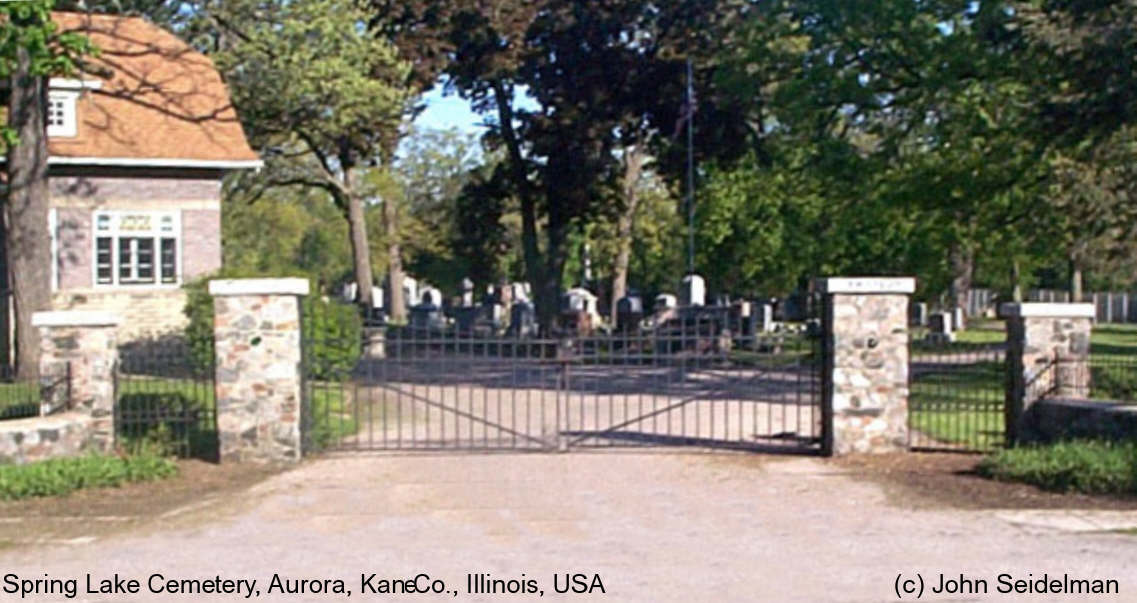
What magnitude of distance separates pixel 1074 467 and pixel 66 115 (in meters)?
24.3

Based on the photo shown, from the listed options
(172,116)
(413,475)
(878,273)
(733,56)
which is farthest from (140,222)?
(878,273)

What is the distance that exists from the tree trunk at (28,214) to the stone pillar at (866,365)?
15.7m

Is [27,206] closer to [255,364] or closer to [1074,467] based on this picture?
[255,364]

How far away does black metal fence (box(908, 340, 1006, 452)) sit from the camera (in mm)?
16906

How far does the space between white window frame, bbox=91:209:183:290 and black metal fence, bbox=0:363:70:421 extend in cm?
1071

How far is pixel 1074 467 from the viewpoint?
43.8 ft

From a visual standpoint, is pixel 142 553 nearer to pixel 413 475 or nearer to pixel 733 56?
pixel 413 475

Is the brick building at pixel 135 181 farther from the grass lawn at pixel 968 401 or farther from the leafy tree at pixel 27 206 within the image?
the grass lawn at pixel 968 401

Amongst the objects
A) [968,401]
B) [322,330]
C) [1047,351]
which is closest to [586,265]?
[322,330]

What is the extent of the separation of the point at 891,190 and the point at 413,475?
1585 centimetres

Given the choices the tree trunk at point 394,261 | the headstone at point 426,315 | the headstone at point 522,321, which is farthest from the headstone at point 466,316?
the tree trunk at point 394,261

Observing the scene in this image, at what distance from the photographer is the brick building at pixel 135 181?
30.9 metres

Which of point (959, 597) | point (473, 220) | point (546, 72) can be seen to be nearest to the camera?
point (959, 597)

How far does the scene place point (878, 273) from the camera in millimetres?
49531
